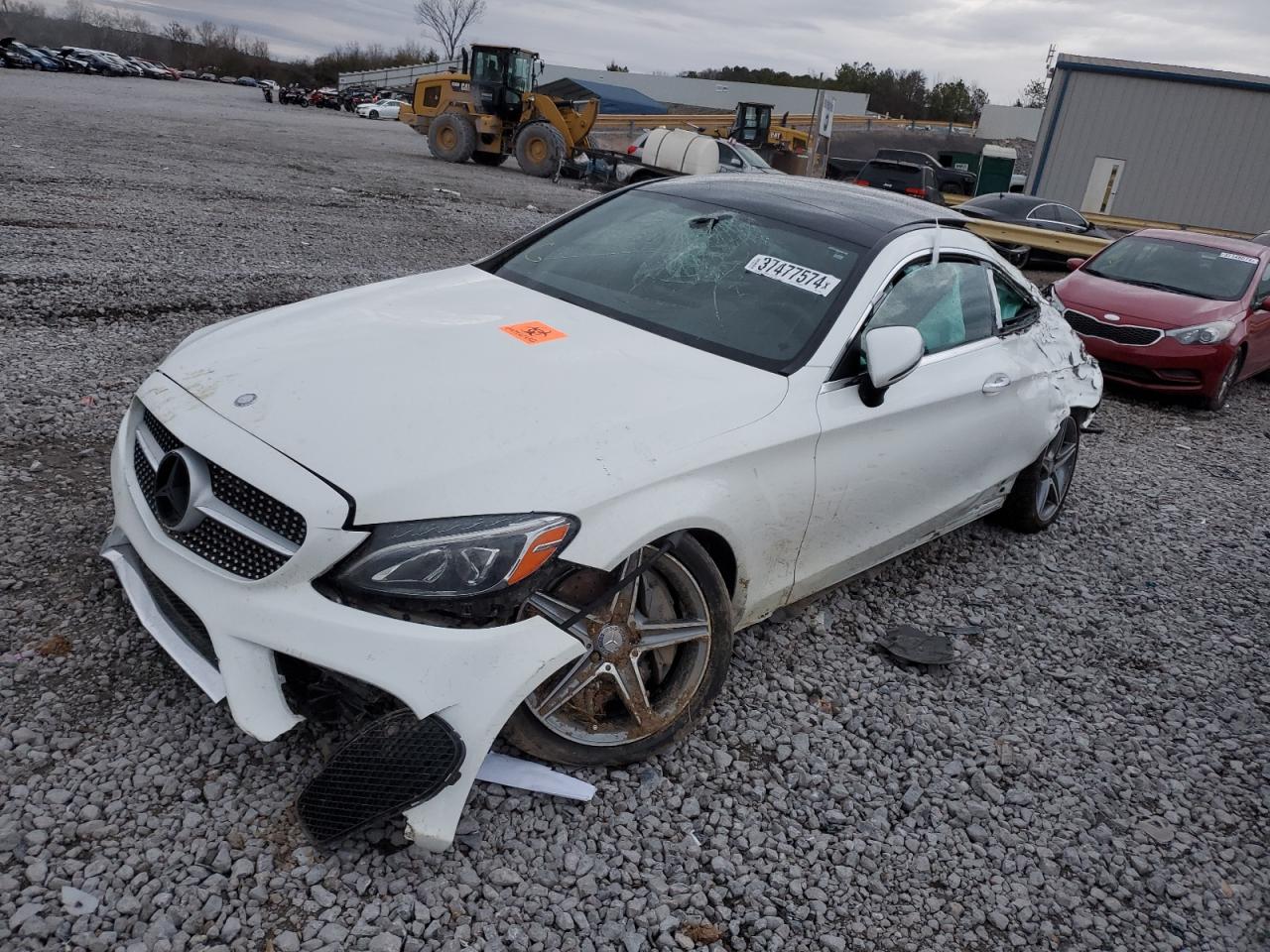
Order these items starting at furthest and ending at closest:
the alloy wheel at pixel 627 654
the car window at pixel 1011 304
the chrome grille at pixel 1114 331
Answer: the chrome grille at pixel 1114 331
the car window at pixel 1011 304
the alloy wheel at pixel 627 654

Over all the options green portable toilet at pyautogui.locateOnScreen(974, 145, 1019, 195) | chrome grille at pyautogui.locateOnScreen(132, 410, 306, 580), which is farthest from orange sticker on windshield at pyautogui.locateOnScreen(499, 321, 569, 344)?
green portable toilet at pyautogui.locateOnScreen(974, 145, 1019, 195)

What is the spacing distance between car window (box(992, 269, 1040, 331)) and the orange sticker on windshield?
231 cm

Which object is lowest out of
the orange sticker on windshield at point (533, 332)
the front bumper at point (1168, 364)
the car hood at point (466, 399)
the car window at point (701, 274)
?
the front bumper at point (1168, 364)

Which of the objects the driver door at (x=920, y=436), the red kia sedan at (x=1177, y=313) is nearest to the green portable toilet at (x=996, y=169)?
the red kia sedan at (x=1177, y=313)

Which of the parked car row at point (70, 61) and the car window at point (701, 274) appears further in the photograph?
the parked car row at point (70, 61)

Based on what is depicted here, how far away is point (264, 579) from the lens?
2.34m

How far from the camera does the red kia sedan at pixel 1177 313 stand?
8.38 m

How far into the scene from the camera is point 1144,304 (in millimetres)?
8648

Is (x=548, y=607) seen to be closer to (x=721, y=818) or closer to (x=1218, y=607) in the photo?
(x=721, y=818)

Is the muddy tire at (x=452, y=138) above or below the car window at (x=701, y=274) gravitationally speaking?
below

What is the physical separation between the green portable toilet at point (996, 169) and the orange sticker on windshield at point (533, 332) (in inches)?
1271

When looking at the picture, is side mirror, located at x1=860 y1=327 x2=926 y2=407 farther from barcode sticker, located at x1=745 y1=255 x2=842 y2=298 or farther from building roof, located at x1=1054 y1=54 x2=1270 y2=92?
building roof, located at x1=1054 y1=54 x2=1270 y2=92

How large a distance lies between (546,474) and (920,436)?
177 cm

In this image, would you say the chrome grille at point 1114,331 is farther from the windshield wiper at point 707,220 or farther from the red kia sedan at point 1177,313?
the windshield wiper at point 707,220
